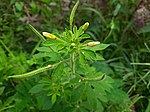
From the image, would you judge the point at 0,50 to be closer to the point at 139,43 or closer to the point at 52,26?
the point at 52,26

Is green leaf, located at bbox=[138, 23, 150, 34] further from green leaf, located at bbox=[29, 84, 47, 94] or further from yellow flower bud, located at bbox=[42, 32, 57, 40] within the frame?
yellow flower bud, located at bbox=[42, 32, 57, 40]

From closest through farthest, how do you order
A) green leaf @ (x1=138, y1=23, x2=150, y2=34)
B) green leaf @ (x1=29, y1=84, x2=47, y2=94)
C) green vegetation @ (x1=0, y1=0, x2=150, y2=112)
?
1. green vegetation @ (x1=0, y1=0, x2=150, y2=112)
2. green leaf @ (x1=29, y1=84, x2=47, y2=94)
3. green leaf @ (x1=138, y1=23, x2=150, y2=34)

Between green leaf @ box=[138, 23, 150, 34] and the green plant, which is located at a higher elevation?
the green plant

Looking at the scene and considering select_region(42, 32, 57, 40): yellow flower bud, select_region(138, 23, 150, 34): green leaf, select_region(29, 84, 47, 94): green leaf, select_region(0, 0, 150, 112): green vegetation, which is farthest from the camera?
select_region(138, 23, 150, 34): green leaf

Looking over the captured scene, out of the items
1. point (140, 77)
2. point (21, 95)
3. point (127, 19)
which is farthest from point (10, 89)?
point (127, 19)

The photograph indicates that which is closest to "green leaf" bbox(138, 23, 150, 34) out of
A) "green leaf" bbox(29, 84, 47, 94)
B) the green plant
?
the green plant

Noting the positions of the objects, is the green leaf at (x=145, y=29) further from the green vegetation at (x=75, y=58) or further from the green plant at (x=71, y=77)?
the green plant at (x=71, y=77)

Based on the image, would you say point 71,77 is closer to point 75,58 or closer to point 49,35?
point 75,58
